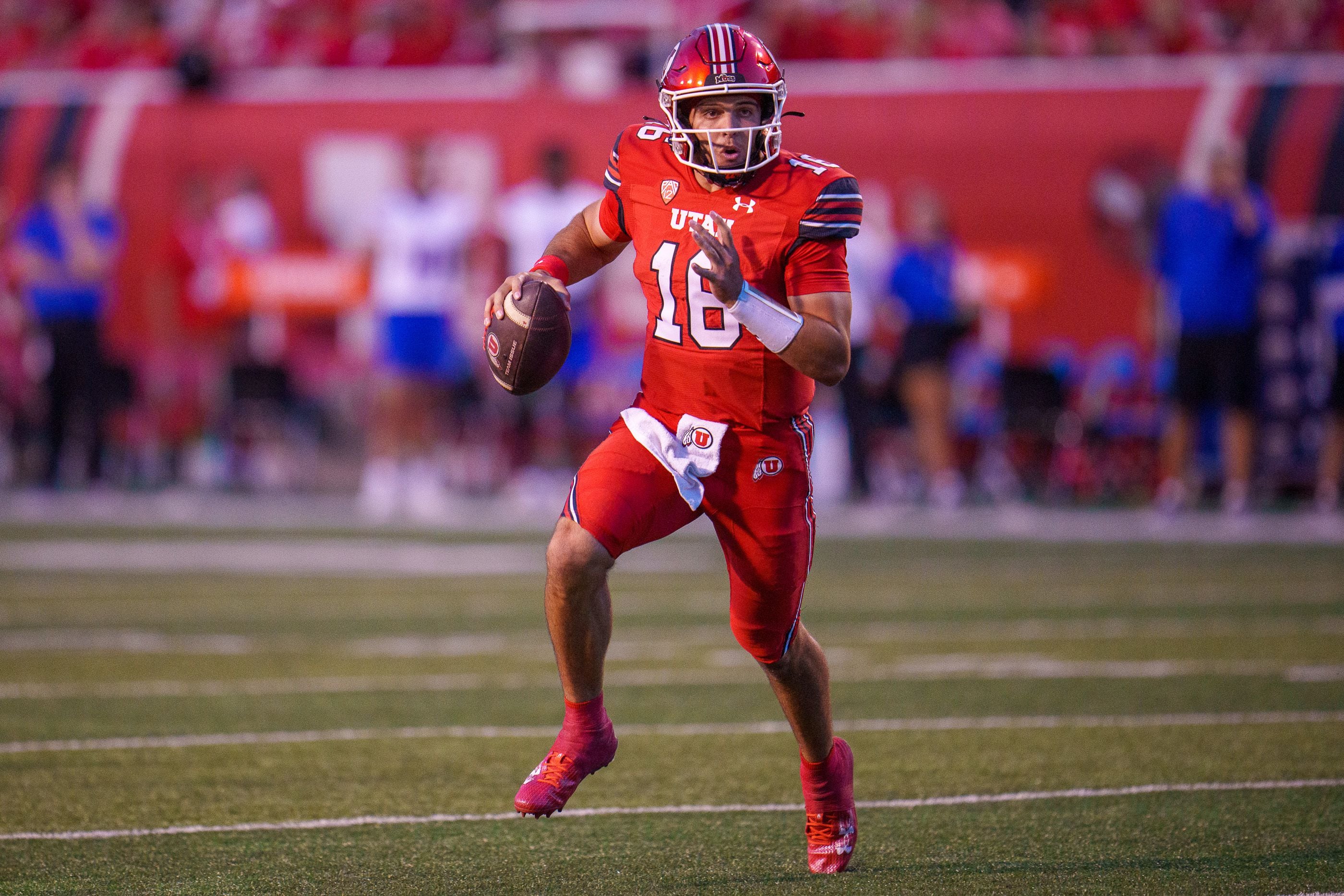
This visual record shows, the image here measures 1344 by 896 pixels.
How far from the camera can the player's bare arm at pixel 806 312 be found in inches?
135

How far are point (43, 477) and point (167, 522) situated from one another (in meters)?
2.26

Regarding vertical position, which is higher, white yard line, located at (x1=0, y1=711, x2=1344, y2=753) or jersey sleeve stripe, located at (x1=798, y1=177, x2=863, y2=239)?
jersey sleeve stripe, located at (x1=798, y1=177, x2=863, y2=239)

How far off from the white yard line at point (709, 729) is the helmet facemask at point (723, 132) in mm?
1867

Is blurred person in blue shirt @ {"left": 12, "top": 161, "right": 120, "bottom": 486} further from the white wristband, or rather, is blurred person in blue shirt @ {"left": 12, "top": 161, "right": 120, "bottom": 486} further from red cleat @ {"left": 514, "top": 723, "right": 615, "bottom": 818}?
the white wristband

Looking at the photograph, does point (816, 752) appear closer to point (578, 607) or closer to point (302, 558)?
point (578, 607)

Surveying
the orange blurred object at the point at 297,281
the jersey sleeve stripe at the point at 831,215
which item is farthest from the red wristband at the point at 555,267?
the orange blurred object at the point at 297,281

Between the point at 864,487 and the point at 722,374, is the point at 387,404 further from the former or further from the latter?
the point at 722,374

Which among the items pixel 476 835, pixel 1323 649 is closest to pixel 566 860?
pixel 476 835

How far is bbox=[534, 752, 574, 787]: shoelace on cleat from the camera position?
11.7 ft

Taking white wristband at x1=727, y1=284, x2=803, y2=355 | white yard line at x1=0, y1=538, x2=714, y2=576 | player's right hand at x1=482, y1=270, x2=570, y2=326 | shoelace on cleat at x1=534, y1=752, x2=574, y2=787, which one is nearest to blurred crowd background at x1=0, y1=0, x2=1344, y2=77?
white yard line at x1=0, y1=538, x2=714, y2=576

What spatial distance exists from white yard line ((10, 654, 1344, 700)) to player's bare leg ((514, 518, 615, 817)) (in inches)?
86.4

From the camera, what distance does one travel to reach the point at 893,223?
12.9m

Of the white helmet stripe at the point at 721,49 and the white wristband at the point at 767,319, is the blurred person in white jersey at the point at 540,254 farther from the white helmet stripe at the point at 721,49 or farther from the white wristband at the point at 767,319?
Result: the white wristband at the point at 767,319

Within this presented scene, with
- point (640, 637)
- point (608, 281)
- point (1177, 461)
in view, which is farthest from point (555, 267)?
point (608, 281)
